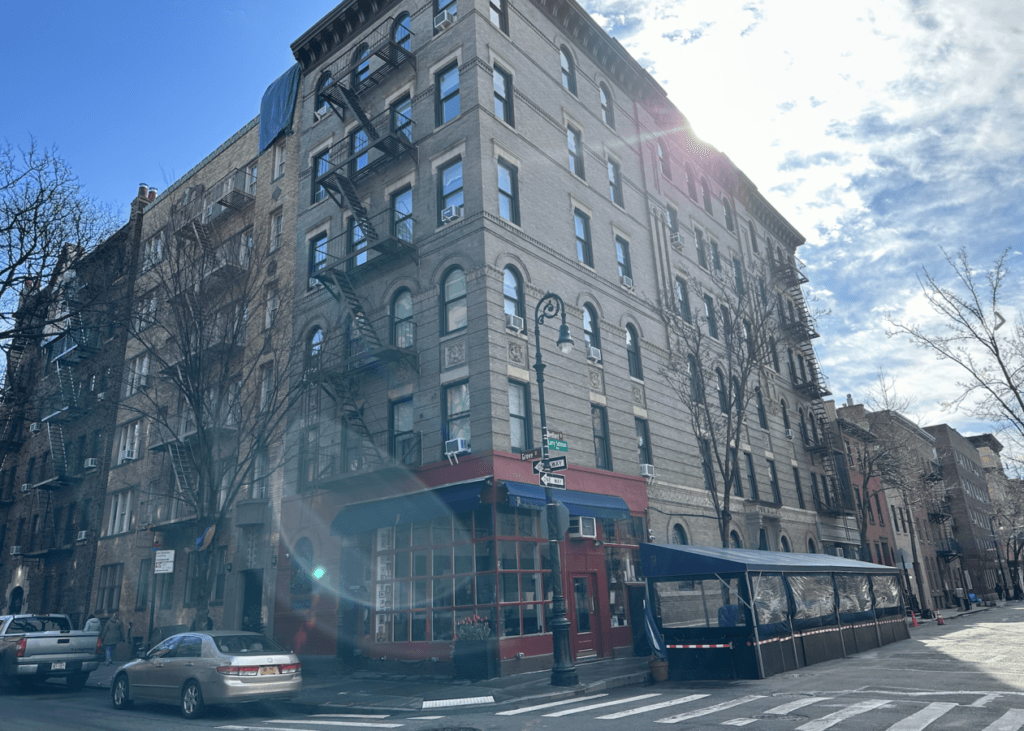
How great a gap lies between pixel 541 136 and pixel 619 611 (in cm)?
1572

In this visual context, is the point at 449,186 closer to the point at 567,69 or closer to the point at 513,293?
the point at 513,293

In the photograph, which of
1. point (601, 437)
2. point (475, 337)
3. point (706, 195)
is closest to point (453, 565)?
point (475, 337)

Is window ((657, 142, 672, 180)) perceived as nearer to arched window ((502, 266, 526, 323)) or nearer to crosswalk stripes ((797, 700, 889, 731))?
arched window ((502, 266, 526, 323))

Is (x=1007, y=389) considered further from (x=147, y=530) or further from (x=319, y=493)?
(x=147, y=530)

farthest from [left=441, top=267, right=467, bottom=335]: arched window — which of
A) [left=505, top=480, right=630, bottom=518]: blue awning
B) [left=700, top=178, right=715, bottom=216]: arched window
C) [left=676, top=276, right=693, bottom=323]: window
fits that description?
[left=700, top=178, right=715, bottom=216]: arched window

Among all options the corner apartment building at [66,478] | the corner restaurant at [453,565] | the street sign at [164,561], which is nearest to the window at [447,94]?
the corner restaurant at [453,565]

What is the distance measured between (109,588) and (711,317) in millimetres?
29388

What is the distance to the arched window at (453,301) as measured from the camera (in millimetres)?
19438

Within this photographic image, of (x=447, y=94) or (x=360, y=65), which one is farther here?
(x=360, y=65)

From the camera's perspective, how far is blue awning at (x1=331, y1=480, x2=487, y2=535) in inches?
670

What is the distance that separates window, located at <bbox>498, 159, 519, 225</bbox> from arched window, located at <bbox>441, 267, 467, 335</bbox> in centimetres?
246

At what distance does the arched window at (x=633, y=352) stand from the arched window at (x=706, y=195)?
1262cm

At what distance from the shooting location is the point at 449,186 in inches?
827

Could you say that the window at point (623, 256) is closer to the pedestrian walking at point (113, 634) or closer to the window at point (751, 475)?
the window at point (751, 475)
